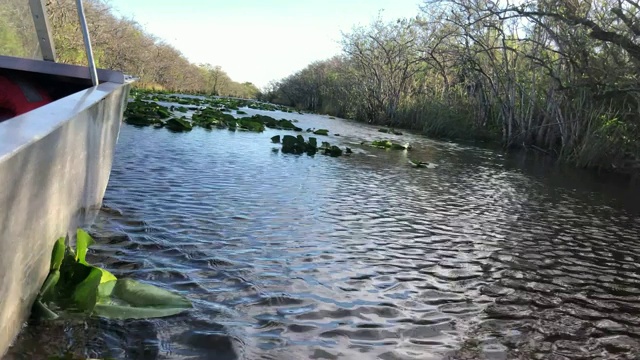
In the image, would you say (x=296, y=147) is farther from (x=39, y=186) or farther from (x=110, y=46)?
(x=110, y=46)

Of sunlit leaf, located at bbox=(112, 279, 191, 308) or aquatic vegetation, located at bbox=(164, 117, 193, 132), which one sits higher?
aquatic vegetation, located at bbox=(164, 117, 193, 132)

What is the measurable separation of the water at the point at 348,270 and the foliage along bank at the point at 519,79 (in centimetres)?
879

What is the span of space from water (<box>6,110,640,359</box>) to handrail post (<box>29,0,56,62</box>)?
149 centimetres

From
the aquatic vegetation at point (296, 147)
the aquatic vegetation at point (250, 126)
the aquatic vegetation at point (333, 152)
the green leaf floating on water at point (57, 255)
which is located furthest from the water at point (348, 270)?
the aquatic vegetation at point (250, 126)

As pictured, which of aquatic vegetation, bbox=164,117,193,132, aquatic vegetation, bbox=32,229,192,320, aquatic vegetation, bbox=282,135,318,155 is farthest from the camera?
aquatic vegetation, bbox=164,117,193,132

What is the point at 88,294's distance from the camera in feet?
8.89

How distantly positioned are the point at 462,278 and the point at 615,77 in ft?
46.0

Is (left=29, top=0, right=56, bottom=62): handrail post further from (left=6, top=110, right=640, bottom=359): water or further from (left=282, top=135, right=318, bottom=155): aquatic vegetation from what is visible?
(left=282, top=135, right=318, bottom=155): aquatic vegetation

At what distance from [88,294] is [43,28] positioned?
3.20m

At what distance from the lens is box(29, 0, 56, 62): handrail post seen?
4.66 m

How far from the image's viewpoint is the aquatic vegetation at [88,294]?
2.61 metres

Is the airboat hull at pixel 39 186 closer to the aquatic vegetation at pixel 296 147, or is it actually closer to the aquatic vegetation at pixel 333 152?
the aquatic vegetation at pixel 296 147

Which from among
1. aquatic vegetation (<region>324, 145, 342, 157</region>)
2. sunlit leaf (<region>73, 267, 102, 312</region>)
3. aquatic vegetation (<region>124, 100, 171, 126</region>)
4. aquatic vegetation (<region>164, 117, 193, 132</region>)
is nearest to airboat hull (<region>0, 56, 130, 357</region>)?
sunlit leaf (<region>73, 267, 102, 312</region>)

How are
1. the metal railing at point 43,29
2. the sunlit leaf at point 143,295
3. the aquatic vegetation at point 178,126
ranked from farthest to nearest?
the aquatic vegetation at point 178,126 < the metal railing at point 43,29 < the sunlit leaf at point 143,295
